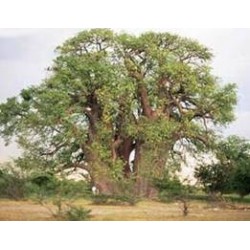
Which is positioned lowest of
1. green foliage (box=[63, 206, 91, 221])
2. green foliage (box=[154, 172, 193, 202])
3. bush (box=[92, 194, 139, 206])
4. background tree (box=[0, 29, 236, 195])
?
green foliage (box=[63, 206, 91, 221])

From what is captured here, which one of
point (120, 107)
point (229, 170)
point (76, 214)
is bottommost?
point (76, 214)

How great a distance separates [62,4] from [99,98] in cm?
74

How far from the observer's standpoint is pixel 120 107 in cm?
680

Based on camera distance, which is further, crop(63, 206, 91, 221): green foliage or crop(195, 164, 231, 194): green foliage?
crop(195, 164, 231, 194): green foliage

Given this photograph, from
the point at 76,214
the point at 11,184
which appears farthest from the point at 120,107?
the point at 11,184

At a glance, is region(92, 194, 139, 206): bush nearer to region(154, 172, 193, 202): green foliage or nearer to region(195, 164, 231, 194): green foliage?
region(154, 172, 193, 202): green foliage

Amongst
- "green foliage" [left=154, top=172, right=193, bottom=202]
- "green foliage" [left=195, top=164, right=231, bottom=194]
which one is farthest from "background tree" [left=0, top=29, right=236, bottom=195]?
"green foliage" [left=195, top=164, right=231, bottom=194]

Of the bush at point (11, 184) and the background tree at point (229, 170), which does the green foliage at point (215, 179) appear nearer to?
the background tree at point (229, 170)

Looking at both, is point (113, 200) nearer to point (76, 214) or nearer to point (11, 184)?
point (76, 214)

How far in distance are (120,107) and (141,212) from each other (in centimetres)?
79

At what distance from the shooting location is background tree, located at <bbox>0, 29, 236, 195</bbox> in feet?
22.2

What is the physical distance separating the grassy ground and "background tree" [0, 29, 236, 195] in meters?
0.15

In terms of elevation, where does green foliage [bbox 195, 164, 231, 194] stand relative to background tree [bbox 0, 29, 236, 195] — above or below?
below
